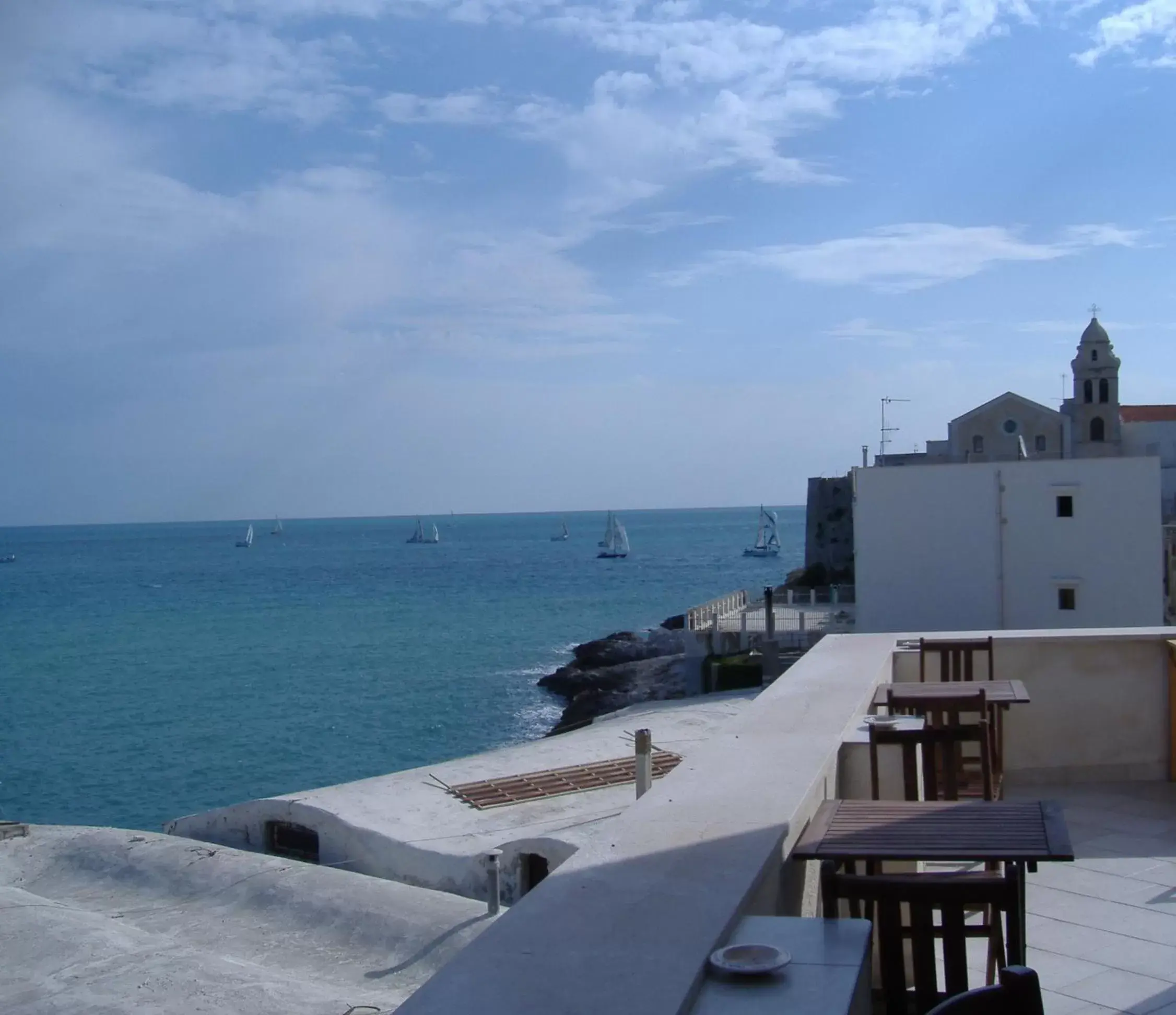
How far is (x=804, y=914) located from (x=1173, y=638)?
4.34 m

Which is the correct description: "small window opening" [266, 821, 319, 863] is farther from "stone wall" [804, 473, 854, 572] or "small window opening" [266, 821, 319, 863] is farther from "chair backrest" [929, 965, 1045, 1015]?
"stone wall" [804, 473, 854, 572]

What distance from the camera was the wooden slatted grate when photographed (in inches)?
611

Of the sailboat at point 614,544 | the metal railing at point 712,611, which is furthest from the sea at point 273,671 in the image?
the sailboat at point 614,544

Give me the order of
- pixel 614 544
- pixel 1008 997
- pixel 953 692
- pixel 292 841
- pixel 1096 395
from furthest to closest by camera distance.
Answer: pixel 614 544 → pixel 1096 395 → pixel 292 841 → pixel 953 692 → pixel 1008 997

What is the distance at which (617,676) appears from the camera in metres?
45.3

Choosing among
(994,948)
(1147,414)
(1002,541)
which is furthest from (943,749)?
(1147,414)

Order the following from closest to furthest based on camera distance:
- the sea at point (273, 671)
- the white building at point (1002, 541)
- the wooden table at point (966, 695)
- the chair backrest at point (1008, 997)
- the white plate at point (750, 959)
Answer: the chair backrest at point (1008, 997) < the white plate at point (750, 959) < the wooden table at point (966, 695) < the white building at point (1002, 541) < the sea at point (273, 671)

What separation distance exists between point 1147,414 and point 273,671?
48.9m

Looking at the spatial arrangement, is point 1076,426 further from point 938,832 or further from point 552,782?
point 938,832

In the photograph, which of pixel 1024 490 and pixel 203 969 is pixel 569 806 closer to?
pixel 203 969

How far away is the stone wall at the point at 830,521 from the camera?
209 ft

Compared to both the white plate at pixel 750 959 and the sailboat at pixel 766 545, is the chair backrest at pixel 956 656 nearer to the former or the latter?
the white plate at pixel 750 959

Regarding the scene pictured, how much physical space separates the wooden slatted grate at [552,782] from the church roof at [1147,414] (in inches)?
2169

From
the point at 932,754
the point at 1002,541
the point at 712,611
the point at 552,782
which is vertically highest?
the point at 1002,541
